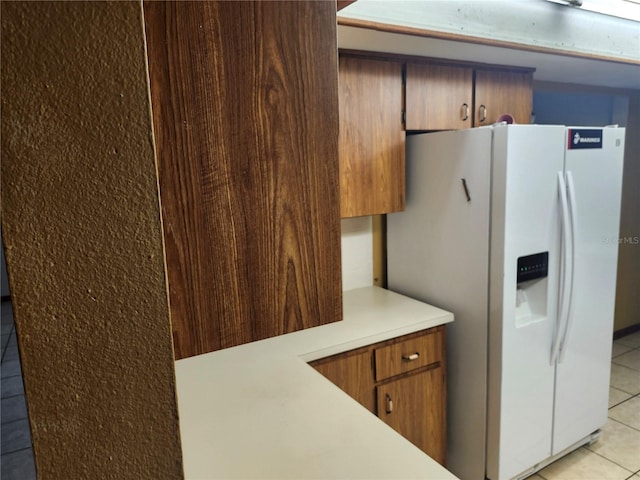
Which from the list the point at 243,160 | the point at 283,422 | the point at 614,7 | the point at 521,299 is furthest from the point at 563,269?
the point at 243,160

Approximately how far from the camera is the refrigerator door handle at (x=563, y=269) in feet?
6.68

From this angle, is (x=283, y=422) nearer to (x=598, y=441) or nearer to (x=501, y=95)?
(x=501, y=95)

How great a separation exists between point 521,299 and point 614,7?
5.00 ft

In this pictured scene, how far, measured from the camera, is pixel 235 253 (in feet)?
2.36

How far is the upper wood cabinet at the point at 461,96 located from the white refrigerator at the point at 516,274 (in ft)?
0.51

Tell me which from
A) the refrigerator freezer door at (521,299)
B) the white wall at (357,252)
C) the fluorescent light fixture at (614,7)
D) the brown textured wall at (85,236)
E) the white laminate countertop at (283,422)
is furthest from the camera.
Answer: the white wall at (357,252)

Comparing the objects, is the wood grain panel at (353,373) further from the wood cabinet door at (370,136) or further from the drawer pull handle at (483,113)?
the drawer pull handle at (483,113)

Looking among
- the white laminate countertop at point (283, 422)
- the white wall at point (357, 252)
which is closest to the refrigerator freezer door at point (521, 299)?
the white laminate countertop at point (283, 422)

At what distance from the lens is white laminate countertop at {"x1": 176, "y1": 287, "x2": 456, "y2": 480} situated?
1015 mm

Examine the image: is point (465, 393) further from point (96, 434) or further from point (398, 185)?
point (96, 434)

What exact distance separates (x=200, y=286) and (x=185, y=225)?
10 cm

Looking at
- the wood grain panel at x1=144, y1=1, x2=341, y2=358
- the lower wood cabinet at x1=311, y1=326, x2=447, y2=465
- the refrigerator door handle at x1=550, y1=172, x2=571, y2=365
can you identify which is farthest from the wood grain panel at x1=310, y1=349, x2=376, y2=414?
the wood grain panel at x1=144, y1=1, x2=341, y2=358

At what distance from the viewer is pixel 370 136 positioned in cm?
213

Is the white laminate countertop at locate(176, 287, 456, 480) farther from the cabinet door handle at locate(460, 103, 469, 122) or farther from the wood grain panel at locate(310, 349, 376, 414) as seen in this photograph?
the cabinet door handle at locate(460, 103, 469, 122)
